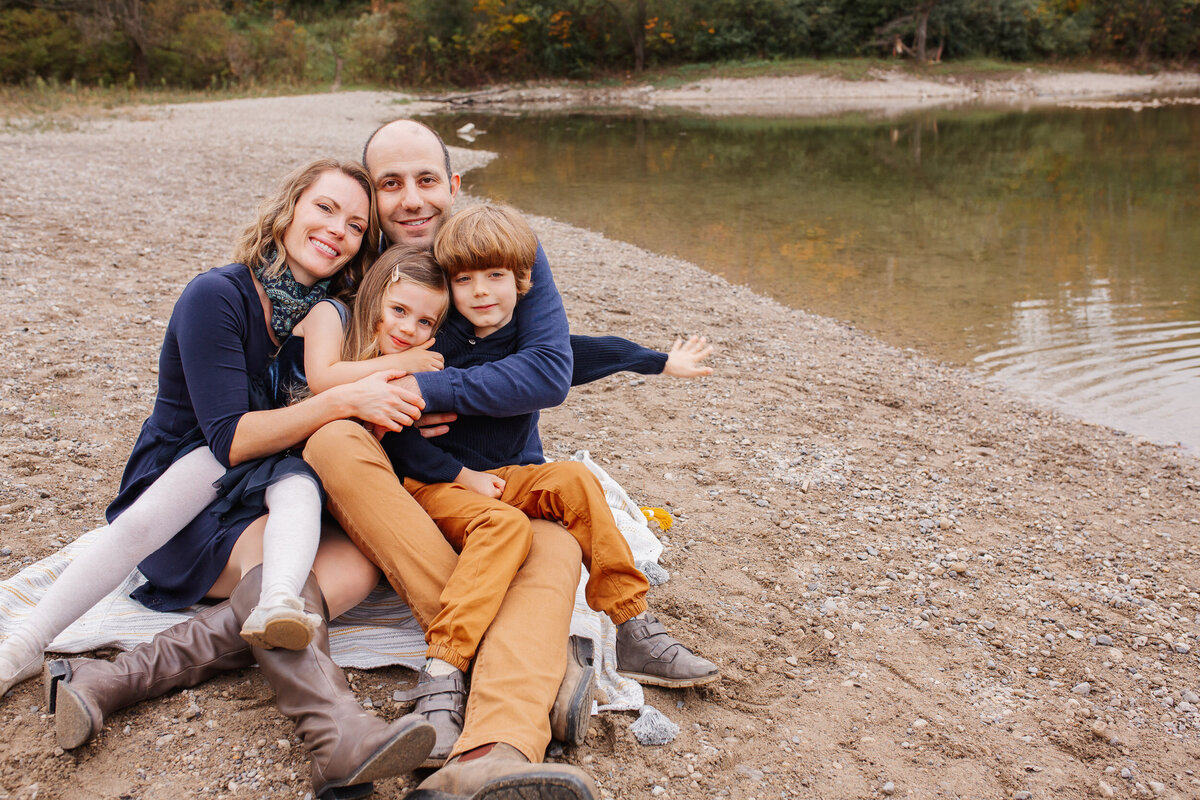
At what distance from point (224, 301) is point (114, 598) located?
1.18m

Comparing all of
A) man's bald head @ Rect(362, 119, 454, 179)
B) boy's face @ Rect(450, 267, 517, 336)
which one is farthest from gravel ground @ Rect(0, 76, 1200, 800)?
man's bald head @ Rect(362, 119, 454, 179)

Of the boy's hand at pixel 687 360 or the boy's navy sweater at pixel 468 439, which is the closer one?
the boy's navy sweater at pixel 468 439

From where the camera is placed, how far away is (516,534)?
262cm

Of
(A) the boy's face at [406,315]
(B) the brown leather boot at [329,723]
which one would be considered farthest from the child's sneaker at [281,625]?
(A) the boy's face at [406,315]

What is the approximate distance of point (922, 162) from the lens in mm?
18578

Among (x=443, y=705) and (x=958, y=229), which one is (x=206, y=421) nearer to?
(x=443, y=705)

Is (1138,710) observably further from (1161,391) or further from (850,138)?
(850,138)

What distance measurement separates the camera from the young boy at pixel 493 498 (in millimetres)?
2475

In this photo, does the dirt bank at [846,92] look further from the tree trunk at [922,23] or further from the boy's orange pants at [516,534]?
the boy's orange pants at [516,534]

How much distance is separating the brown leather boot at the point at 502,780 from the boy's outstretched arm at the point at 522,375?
116 centimetres

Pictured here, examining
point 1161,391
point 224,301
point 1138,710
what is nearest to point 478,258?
point 224,301

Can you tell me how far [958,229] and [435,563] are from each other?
11.8 meters

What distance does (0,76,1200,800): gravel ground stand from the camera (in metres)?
2.56

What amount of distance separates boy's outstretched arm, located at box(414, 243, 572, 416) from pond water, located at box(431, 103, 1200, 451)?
512 centimetres
